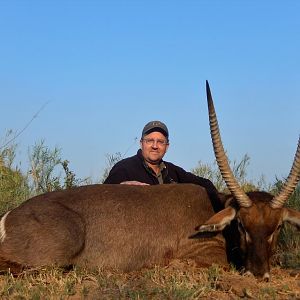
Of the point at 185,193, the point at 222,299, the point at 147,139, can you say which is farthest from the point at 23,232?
the point at 147,139

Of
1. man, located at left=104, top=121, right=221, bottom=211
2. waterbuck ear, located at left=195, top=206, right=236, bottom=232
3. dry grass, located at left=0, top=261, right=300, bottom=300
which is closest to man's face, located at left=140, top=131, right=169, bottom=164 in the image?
man, located at left=104, top=121, right=221, bottom=211

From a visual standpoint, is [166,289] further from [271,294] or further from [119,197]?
[119,197]

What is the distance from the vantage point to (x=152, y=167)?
8.52 m

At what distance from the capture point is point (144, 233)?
21.2 ft

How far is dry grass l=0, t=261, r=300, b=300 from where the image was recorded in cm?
488

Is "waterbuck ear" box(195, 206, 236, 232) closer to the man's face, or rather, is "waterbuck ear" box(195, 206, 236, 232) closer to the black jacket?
the black jacket

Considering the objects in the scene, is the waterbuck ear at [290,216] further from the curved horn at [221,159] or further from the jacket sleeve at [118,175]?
the jacket sleeve at [118,175]

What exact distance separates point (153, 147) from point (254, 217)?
2.75 meters

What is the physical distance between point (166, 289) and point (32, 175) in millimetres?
6847

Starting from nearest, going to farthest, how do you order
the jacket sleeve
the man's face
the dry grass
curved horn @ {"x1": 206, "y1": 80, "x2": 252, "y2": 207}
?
the dry grass
curved horn @ {"x1": 206, "y1": 80, "x2": 252, "y2": 207}
the jacket sleeve
the man's face

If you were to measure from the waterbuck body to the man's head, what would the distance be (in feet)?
5.53

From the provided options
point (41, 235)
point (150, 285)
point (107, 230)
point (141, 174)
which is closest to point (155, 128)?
point (141, 174)

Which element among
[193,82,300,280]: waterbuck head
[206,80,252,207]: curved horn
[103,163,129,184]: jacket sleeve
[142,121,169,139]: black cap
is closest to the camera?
[193,82,300,280]: waterbuck head

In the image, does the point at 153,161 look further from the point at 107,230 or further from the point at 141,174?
the point at 107,230
